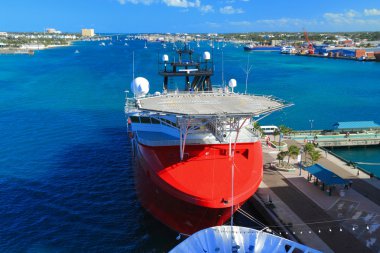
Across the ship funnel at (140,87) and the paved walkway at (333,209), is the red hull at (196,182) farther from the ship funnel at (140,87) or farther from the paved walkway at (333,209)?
the ship funnel at (140,87)

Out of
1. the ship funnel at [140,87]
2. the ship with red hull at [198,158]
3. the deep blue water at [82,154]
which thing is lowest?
the deep blue water at [82,154]

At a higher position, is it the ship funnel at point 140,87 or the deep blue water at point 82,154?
the ship funnel at point 140,87

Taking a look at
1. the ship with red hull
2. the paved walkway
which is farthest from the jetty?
the ship with red hull

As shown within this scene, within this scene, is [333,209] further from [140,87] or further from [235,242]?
[140,87]

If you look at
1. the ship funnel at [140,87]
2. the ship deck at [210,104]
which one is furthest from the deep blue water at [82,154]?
the ship funnel at [140,87]

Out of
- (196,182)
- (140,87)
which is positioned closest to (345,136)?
(140,87)

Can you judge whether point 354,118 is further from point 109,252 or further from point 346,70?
point 346,70

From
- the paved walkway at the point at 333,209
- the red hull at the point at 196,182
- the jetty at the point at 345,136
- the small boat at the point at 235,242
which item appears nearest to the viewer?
the small boat at the point at 235,242

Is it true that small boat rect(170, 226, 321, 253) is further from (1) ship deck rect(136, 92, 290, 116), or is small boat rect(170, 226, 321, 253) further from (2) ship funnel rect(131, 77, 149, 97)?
→ (2) ship funnel rect(131, 77, 149, 97)
